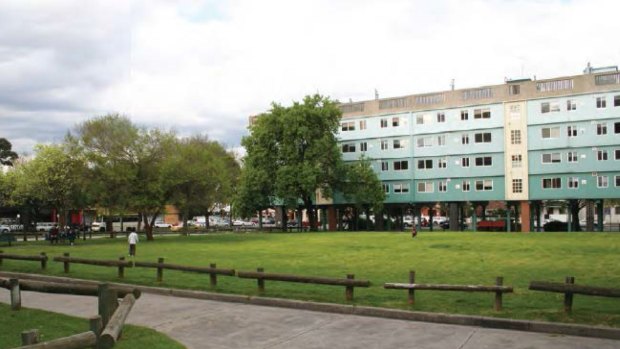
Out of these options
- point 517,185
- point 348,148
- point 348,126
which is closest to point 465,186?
point 517,185

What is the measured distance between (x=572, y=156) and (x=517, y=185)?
653cm

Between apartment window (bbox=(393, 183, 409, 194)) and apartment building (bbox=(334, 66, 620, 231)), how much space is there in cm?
13

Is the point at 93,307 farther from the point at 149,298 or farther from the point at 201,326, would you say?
the point at 201,326

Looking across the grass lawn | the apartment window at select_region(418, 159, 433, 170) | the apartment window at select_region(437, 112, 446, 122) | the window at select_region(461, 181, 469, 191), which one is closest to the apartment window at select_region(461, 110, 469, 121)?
the apartment window at select_region(437, 112, 446, 122)

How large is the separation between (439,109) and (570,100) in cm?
1429

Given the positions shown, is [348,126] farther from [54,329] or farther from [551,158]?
[54,329]

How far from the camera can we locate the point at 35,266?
2508cm

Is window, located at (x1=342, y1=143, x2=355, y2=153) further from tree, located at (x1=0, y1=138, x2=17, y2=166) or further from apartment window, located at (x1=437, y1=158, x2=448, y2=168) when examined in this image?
tree, located at (x1=0, y1=138, x2=17, y2=166)

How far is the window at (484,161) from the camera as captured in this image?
219ft

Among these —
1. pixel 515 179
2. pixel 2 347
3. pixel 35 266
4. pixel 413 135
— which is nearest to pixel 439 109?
pixel 413 135

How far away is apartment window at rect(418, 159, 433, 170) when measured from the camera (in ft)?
231

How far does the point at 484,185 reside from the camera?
6719 cm

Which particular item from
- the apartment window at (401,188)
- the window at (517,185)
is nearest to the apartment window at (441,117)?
the apartment window at (401,188)

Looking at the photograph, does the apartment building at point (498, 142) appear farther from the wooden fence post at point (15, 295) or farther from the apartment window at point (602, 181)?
the wooden fence post at point (15, 295)
